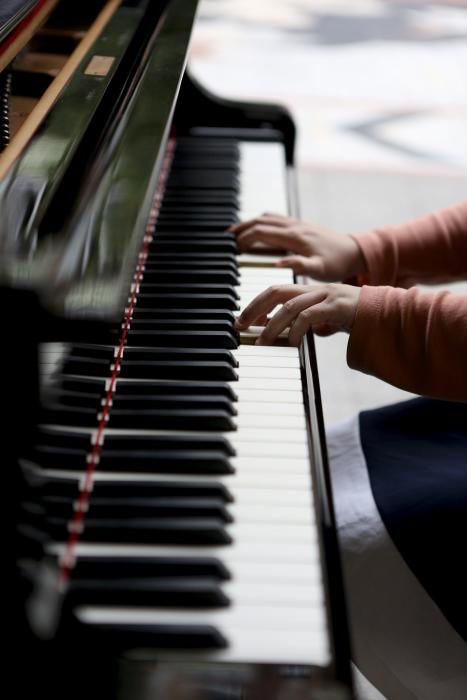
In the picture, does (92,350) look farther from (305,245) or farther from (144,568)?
(305,245)

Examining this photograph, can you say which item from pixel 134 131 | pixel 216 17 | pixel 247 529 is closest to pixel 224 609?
pixel 247 529

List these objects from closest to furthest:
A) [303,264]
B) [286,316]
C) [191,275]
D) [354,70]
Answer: [286,316]
[191,275]
[303,264]
[354,70]

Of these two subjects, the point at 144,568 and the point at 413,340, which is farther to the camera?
the point at 413,340

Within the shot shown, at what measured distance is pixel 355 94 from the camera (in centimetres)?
405

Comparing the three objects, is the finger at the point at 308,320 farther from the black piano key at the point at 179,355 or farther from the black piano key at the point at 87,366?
the black piano key at the point at 87,366

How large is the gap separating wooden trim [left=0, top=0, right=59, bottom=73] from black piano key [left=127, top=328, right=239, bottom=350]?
1.55ft

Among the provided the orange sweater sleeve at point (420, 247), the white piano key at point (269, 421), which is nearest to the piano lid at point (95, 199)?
the white piano key at point (269, 421)

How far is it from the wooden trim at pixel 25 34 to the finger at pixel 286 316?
542mm

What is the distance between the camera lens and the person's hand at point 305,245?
1.42m

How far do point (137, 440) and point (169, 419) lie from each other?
50mm

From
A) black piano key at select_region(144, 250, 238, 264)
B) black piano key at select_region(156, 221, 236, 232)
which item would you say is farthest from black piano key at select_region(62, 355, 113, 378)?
black piano key at select_region(156, 221, 236, 232)

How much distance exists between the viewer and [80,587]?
0.78 metres

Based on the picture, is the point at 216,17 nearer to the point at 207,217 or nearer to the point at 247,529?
the point at 207,217

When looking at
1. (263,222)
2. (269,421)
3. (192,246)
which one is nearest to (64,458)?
(269,421)
